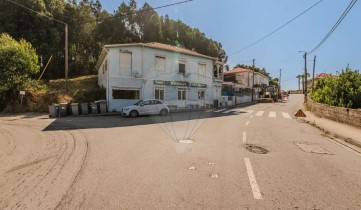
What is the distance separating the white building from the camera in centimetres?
2358

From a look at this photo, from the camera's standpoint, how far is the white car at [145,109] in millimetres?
19812

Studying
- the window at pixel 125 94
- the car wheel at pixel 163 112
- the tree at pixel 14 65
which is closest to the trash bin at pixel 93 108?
the window at pixel 125 94

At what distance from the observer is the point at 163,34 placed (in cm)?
4575

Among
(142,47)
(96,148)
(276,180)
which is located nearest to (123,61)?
(142,47)

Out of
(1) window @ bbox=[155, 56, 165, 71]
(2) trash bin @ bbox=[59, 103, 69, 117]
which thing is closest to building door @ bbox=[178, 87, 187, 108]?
(1) window @ bbox=[155, 56, 165, 71]

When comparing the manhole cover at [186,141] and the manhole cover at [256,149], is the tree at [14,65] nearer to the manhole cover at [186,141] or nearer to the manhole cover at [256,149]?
the manhole cover at [186,141]

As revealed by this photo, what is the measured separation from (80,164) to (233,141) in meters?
5.76

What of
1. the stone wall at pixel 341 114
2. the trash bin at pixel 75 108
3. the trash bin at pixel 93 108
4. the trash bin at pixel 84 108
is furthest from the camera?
the trash bin at pixel 93 108

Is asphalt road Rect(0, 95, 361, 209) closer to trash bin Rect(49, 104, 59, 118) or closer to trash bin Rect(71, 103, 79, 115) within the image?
trash bin Rect(49, 104, 59, 118)

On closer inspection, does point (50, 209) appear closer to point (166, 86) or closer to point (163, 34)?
point (166, 86)

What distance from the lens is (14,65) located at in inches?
890

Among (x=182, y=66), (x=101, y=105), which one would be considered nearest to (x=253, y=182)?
(x=101, y=105)

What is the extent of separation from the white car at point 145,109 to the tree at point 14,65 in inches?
435

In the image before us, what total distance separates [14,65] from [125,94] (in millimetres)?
10060
